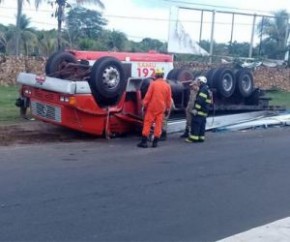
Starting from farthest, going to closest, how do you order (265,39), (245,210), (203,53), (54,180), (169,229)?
1. (265,39)
2. (203,53)
3. (54,180)
4. (245,210)
5. (169,229)

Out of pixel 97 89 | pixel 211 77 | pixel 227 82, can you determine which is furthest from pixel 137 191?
pixel 227 82

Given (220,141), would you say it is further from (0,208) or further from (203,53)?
(203,53)

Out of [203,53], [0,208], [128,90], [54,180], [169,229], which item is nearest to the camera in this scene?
[169,229]

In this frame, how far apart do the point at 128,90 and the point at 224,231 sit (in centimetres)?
737

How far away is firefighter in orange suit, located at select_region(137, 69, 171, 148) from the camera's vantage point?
1290cm

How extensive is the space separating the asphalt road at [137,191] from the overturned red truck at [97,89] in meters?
0.64

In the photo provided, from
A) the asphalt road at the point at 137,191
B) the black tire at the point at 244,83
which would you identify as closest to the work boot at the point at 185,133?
the asphalt road at the point at 137,191

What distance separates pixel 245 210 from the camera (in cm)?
780

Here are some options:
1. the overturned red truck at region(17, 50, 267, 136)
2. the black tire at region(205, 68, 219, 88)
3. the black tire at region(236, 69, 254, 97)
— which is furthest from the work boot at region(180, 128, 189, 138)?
the black tire at region(236, 69, 254, 97)

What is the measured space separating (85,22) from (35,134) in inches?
1618

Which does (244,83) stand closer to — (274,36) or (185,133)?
(185,133)

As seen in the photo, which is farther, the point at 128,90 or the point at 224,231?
the point at 128,90

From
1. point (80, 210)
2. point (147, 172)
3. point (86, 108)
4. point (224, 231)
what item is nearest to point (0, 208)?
point (80, 210)

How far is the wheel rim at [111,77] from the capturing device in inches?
516
